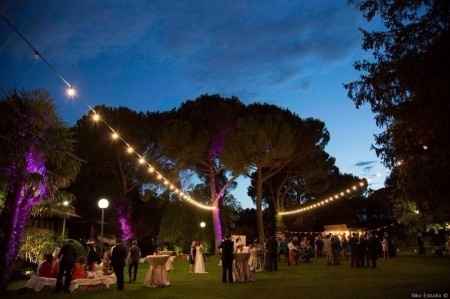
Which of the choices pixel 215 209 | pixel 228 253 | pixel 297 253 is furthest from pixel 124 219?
pixel 228 253

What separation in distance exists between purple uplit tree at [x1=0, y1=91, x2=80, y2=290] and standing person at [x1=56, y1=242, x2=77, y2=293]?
1.49m

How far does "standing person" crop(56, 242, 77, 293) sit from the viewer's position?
12234 millimetres

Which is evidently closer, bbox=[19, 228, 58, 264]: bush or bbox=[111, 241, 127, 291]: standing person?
bbox=[111, 241, 127, 291]: standing person

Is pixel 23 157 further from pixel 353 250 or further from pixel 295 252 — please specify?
pixel 295 252

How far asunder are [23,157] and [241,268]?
24.3 ft

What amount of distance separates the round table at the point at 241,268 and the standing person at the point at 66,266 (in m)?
5.04

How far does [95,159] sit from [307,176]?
16216 millimetres

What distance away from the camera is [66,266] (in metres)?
12.4

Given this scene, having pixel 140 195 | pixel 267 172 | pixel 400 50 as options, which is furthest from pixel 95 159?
pixel 400 50

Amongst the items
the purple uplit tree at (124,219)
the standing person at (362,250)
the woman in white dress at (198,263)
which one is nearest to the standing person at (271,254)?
the woman in white dress at (198,263)

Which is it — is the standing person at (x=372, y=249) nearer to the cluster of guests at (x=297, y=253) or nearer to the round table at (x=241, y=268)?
the cluster of guests at (x=297, y=253)

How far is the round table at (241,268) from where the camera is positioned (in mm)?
14633

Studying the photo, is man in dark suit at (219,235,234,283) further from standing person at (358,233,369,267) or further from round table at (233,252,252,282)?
standing person at (358,233,369,267)

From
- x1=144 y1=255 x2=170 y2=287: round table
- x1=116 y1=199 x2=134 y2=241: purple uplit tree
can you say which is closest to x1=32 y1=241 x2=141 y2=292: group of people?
x1=144 y1=255 x2=170 y2=287: round table
